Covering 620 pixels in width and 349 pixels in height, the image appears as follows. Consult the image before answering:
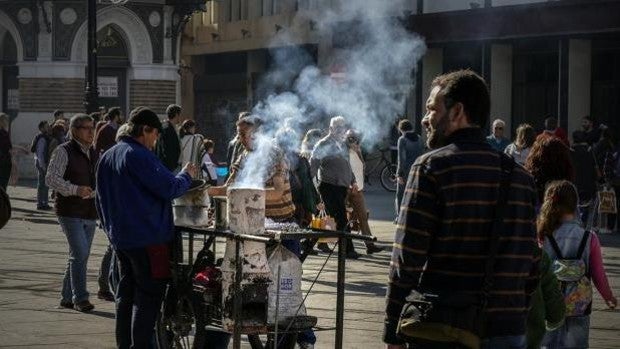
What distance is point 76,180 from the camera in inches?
467

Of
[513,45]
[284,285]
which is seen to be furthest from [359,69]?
[284,285]

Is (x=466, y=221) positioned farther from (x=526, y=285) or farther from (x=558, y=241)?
(x=558, y=241)

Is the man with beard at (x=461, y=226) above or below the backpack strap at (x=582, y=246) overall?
above

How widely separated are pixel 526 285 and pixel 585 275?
1.89 metres

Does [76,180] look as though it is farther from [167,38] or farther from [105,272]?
[167,38]

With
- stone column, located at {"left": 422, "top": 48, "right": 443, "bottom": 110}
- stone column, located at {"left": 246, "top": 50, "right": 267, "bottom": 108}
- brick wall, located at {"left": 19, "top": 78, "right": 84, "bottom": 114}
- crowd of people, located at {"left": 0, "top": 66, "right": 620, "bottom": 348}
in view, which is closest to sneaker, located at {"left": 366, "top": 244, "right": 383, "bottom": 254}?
crowd of people, located at {"left": 0, "top": 66, "right": 620, "bottom": 348}

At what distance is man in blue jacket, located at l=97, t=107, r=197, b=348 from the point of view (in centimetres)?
836

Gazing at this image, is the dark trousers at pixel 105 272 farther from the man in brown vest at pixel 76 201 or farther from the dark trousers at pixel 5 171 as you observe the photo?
the dark trousers at pixel 5 171

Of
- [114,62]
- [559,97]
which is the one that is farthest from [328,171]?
[114,62]

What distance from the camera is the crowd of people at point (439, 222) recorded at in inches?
205

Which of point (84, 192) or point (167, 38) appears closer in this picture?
point (84, 192)

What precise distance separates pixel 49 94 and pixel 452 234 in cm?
3389

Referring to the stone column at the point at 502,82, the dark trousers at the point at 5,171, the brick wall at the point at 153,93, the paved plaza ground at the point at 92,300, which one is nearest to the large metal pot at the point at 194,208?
the paved plaza ground at the point at 92,300

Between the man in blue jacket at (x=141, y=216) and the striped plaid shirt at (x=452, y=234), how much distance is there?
11.0ft
